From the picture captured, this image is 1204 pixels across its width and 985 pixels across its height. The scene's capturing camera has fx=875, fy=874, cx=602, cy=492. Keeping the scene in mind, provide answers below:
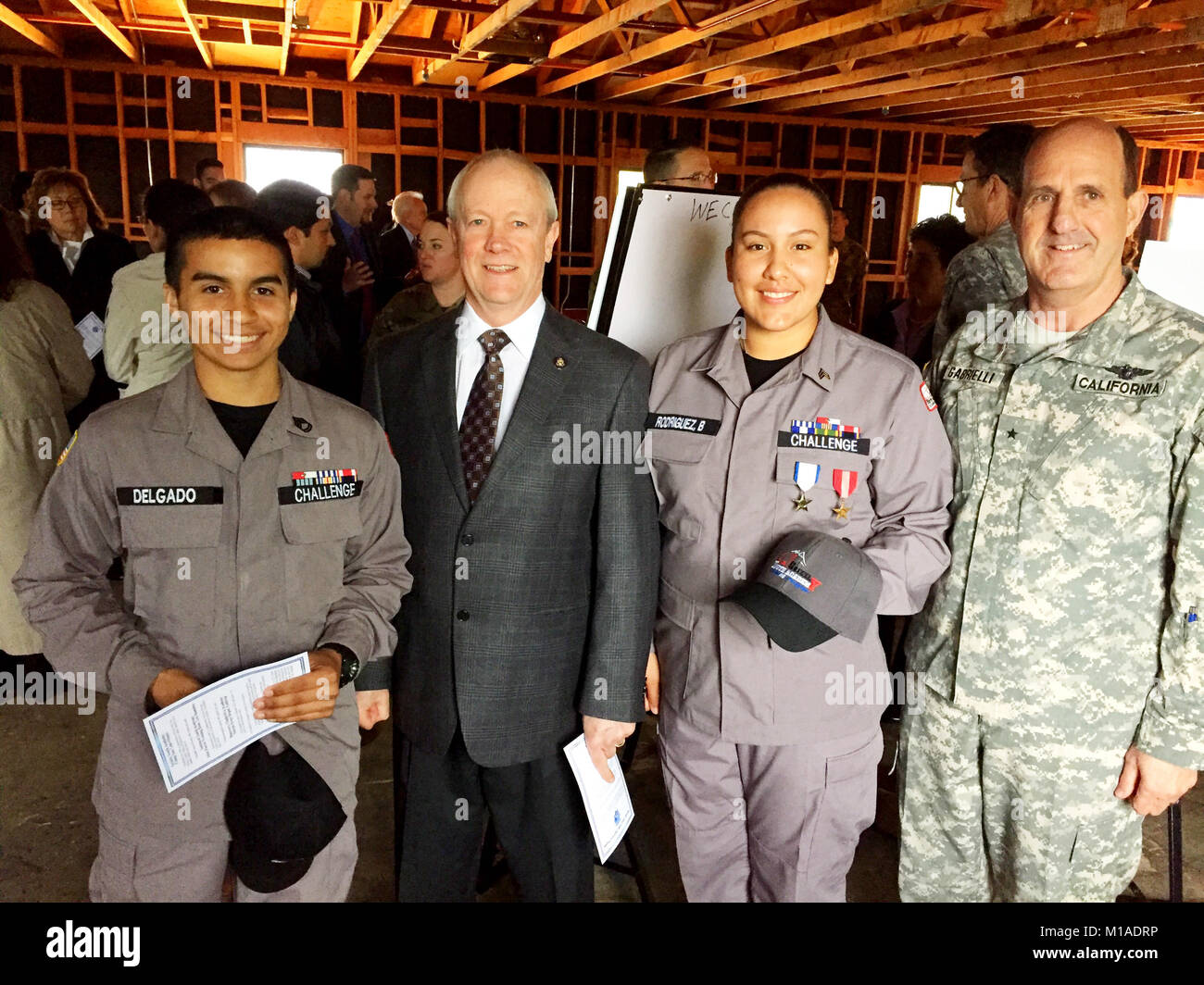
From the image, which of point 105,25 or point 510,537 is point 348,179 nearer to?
point 510,537

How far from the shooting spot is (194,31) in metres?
7.36

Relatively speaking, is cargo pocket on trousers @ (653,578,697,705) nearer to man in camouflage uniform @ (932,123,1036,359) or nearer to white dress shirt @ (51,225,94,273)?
man in camouflage uniform @ (932,123,1036,359)

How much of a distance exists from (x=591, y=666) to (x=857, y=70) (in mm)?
7766

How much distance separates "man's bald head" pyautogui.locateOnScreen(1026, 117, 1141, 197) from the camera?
180 cm

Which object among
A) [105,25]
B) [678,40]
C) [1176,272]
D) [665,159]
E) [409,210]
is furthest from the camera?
[105,25]

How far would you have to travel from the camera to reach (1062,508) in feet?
5.98

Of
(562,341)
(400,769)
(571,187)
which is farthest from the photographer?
(571,187)

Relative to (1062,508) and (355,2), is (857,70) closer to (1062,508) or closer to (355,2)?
(355,2)

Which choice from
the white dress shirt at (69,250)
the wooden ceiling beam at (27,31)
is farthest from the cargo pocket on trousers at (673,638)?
the wooden ceiling beam at (27,31)

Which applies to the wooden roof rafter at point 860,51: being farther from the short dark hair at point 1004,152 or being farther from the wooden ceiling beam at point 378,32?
the short dark hair at point 1004,152

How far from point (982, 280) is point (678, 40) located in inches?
209

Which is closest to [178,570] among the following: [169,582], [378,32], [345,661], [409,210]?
[169,582]

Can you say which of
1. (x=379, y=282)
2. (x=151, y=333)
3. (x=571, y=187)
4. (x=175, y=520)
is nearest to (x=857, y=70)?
(x=571, y=187)

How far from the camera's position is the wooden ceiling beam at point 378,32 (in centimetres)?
635
